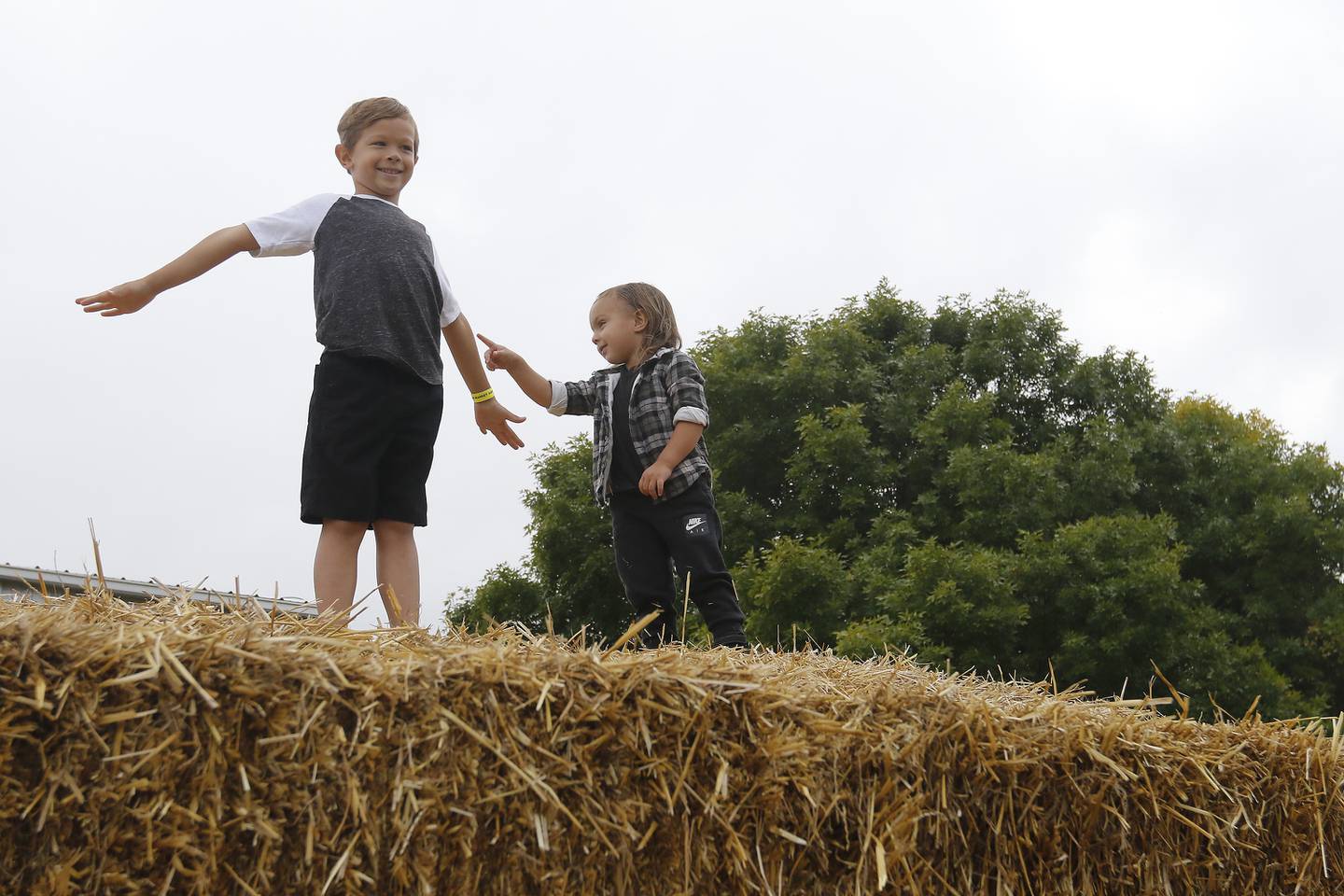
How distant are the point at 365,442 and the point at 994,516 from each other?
14.6m

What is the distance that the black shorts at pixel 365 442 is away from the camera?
137 inches

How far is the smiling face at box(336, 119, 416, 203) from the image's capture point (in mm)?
3961

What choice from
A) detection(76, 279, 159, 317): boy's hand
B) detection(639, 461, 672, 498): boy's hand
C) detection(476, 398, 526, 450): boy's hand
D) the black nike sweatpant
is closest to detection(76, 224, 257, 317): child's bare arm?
detection(76, 279, 159, 317): boy's hand

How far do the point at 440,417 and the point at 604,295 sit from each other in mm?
1313

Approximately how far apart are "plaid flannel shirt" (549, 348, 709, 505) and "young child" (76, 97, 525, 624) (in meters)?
0.98

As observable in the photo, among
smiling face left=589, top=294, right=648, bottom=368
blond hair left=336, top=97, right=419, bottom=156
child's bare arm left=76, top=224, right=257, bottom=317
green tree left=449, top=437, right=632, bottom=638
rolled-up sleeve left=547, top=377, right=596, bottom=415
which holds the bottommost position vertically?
green tree left=449, top=437, right=632, bottom=638

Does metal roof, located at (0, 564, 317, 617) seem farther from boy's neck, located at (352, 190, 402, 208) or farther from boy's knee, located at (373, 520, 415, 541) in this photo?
boy's neck, located at (352, 190, 402, 208)

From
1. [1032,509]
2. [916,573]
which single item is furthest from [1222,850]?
[1032,509]

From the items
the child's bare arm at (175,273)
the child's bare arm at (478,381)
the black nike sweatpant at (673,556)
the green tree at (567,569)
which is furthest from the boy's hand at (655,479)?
the green tree at (567,569)

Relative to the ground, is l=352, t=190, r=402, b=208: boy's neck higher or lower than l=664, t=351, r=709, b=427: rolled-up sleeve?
higher

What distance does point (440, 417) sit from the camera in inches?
150

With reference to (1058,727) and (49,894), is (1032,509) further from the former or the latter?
(49,894)

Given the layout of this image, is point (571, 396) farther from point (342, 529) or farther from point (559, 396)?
point (342, 529)

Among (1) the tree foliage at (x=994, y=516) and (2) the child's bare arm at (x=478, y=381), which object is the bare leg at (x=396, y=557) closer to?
(2) the child's bare arm at (x=478, y=381)
